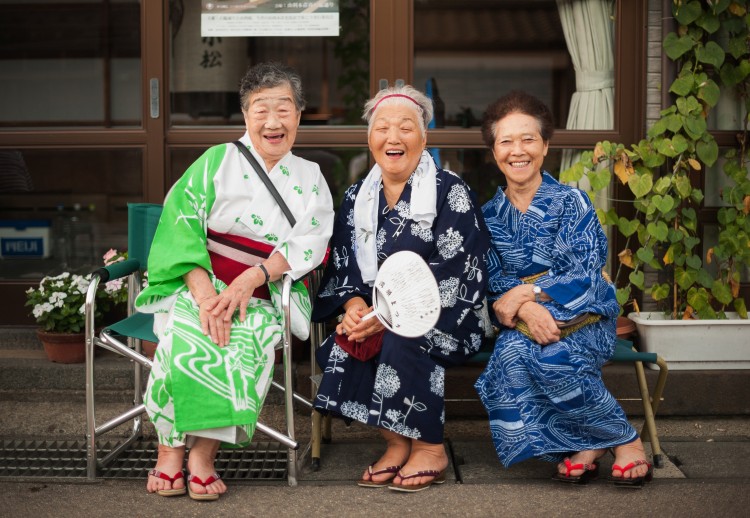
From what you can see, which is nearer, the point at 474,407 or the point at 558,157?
the point at 474,407

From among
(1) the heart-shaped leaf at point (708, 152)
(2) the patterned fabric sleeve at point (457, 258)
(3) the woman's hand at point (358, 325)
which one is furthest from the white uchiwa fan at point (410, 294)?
(1) the heart-shaped leaf at point (708, 152)

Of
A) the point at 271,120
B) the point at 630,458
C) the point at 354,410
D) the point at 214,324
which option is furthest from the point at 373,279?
the point at 630,458

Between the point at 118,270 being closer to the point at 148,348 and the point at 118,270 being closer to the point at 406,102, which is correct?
the point at 148,348

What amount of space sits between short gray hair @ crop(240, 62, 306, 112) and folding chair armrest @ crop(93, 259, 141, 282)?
814 millimetres

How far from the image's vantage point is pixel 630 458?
138 inches

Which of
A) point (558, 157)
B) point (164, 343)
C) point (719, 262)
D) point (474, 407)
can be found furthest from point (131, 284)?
point (719, 262)

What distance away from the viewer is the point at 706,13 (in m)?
4.43

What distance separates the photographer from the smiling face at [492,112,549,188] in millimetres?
3691

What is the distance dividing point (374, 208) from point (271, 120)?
0.55 meters

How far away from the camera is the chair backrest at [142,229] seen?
3.94 m

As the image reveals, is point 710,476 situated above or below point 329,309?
below

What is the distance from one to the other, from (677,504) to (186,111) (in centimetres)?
310

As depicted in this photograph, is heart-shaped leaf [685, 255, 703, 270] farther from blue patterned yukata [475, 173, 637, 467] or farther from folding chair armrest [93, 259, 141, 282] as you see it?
folding chair armrest [93, 259, 141, 282]

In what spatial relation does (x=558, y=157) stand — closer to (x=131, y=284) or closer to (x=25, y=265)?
(x=131, y=284)
